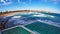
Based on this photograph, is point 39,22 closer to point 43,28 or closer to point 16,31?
point 43,28

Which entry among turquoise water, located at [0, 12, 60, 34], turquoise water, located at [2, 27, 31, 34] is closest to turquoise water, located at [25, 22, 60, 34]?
turquoise water, located at [0, 12, 60, 34]

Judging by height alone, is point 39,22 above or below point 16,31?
above

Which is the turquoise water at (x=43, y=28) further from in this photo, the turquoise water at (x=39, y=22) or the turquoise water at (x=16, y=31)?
the turquoise water at (x=16, y=31)

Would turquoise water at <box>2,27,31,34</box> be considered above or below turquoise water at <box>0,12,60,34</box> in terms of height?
below

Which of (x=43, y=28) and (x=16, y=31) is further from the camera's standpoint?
(x=16, y=31)

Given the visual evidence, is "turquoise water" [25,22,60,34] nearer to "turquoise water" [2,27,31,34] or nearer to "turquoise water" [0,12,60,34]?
"turquoise water" [0,12,60,34]

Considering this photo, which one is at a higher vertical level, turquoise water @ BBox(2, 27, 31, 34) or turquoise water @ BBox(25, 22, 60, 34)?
turquoise water @ BBox(25, 22, 60, 34)

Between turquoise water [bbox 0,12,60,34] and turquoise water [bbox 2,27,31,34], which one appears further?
turquoise water [bbox 2,27,31,34]

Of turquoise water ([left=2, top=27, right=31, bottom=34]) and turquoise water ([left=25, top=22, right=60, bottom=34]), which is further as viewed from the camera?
turquoise water ([left=2, top=27, right=31, bottom=34])

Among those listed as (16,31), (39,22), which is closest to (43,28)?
(39,22)

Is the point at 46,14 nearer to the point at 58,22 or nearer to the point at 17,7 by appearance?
the point at 58,22

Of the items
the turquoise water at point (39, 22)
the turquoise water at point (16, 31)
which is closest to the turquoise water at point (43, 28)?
the turquoise water at point (39, 22)
